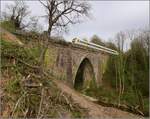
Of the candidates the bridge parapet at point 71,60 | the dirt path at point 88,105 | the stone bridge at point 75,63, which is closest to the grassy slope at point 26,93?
the dirt path at point 88,105

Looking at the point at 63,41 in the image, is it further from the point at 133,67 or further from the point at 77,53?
the point at 133,67

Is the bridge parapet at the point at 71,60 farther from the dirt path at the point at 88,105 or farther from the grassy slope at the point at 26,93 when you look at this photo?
the grassy slope at the point at 26,93

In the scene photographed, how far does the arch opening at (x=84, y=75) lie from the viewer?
64.3 ft

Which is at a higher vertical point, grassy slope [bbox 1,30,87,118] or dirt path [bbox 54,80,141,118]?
grassy slope [bbox 1,30,87,118]

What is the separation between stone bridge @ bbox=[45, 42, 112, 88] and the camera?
14414mm

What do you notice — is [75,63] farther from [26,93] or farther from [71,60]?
[26,93]

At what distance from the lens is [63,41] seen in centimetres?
1519

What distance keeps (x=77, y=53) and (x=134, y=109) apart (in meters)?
5.38

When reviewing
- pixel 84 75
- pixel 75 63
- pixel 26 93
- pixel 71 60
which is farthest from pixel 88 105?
pixel 84 75

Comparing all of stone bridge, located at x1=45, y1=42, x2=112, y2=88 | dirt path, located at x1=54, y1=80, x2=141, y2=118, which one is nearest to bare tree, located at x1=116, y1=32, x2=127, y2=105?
stone bridge, located at x1=45, y1=42, x2=112, y2=88

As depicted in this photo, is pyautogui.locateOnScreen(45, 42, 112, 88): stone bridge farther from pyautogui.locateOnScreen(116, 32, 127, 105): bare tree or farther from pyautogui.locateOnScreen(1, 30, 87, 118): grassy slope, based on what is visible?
pyautogui.locateOnScreen(1, 30, 87, 118): grassy slope

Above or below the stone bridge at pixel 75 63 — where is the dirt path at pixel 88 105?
below

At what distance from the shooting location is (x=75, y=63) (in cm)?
1712

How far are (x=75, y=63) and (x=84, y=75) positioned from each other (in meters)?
3.30
